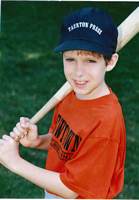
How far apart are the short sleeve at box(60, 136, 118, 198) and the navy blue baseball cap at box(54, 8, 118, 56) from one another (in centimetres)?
29

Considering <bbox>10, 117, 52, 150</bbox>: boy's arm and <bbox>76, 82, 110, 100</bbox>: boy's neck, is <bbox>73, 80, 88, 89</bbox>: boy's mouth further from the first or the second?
<bbox>10, 117, 52, 150</bbox>: boy's arm

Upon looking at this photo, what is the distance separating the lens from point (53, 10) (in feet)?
22.0

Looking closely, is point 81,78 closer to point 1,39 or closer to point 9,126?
point 9,126

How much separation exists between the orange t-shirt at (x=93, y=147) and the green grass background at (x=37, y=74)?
1.38 metres

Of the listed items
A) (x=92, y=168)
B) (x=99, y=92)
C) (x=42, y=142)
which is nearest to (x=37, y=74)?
(x=42, y=142)

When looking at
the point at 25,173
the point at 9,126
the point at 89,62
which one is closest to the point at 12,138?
the point at 25,173

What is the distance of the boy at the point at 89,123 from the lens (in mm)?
1778

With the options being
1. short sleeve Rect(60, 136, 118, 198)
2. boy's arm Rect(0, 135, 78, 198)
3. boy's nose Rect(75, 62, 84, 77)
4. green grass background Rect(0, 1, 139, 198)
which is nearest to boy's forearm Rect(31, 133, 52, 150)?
boy's arm Rect(0, 135, 78, 198)

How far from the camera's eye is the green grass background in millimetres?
3457

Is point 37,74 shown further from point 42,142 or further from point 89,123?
point 89,123

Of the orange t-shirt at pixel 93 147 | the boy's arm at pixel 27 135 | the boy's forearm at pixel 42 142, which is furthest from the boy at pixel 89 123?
the boy's forearm at pixel 42 142

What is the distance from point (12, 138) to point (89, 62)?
415 mm

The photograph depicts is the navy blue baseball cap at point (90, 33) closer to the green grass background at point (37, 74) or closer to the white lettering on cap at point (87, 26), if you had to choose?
the white lettering on cap at point (87, 26)

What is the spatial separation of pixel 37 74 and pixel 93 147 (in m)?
3.29
